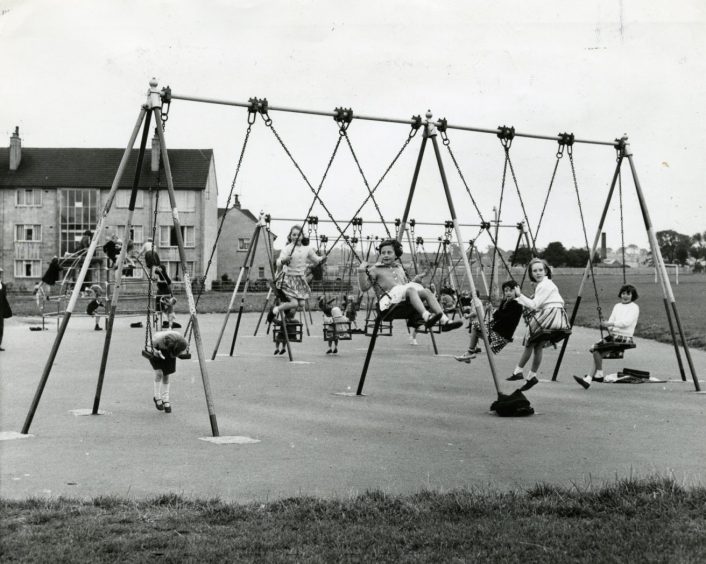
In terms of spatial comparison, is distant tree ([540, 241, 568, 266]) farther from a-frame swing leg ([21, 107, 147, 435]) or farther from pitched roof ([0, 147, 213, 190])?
a-frame swing leg ([21, 107, 147, 435])

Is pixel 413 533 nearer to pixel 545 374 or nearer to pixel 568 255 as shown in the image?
pixel 545 374

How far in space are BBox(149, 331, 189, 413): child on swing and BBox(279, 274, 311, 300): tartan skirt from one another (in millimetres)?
6872

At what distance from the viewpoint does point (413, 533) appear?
4781 millimetres

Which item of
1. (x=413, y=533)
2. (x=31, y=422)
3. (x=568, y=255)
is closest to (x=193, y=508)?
(x=413, y=533)

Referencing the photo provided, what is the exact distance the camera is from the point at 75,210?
69.2 meters

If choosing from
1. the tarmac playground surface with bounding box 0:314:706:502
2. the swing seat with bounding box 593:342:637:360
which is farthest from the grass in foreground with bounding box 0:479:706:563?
the swing seat with bounding box 593:342:637:360

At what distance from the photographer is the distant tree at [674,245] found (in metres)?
116

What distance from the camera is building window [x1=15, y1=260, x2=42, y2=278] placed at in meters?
69.2

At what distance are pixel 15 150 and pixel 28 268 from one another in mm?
9185

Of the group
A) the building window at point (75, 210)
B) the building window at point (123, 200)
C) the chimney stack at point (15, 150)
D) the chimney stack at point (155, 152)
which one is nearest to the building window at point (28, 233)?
the building window at point (75, 210)

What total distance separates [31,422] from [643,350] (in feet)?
42.9

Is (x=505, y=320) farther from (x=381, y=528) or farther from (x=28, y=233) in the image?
→ (x=28, y=233)

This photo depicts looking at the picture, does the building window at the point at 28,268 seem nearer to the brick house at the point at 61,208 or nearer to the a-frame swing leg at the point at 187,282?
the brick house at the point at 61,208

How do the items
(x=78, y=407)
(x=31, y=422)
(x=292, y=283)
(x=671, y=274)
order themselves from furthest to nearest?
1. (x=671, y=274)
2. (x=292, y=283)
3. (x=78, y=407)
4. (x=31, y=422)
